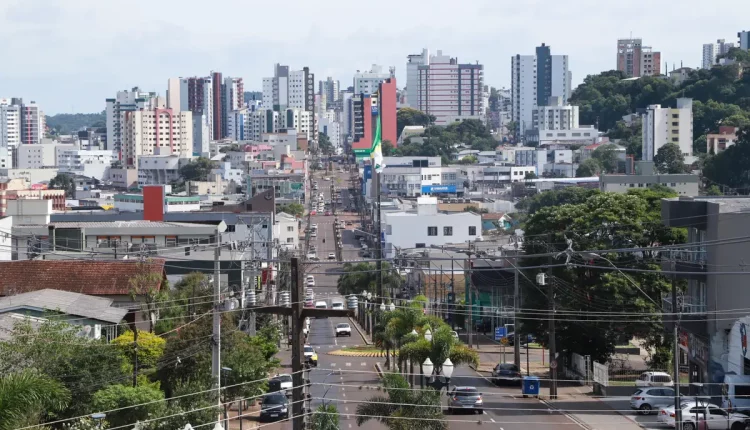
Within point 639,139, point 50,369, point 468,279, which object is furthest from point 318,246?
point 50,369

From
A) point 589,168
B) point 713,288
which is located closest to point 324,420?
point 713,288

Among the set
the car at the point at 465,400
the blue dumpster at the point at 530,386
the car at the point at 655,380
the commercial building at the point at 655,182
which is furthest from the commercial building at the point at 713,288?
the commercial building at the point at 655,182

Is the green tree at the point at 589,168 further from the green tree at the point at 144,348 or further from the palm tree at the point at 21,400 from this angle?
the palm tree at the point at 21,400

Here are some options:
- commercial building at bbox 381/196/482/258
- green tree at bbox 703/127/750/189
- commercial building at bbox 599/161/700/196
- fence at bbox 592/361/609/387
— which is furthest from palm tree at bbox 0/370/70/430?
green tree at bbox 703/127/750/189

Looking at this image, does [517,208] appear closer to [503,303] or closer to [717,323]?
[503,303]

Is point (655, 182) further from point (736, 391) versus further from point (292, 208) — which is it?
point (736, 391)
